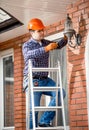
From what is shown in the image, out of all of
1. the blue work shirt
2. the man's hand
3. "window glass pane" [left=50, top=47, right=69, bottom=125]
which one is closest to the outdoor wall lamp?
the blue work shirt

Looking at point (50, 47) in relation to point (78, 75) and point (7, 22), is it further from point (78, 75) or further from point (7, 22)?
point (7, 22)

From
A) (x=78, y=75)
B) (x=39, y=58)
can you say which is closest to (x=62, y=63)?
(x=78, y=75)

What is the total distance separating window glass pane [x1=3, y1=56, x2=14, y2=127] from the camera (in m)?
8.06

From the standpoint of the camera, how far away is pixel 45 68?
5012mm

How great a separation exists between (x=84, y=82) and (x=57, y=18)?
A: 150 centimetres

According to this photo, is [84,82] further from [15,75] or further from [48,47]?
[15,75]

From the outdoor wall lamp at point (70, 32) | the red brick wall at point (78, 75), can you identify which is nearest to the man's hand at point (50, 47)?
the outdoor wall lamp at point (70, 32)

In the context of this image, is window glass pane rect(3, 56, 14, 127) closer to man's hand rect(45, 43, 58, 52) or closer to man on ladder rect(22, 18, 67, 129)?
man on ladder rect(22, 18, 67, 129)

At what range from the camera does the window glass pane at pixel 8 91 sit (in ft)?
26.5

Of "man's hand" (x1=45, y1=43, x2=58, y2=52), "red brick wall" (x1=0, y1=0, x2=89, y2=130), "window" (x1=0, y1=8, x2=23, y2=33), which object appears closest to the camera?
"man's hand" (x1=45, y1=43, x2=58, y2=52)

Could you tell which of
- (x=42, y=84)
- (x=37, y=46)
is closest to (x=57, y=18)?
(x=37, y=46)

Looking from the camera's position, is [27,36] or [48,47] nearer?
[48,47]

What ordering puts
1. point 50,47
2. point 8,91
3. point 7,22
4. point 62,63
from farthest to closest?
point 8,91
point 7,22
point 62,63
point 50,47

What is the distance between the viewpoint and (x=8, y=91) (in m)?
8.21
